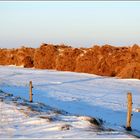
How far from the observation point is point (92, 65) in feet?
252

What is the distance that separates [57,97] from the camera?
123 ft

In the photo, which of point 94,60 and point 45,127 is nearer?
point 45,127

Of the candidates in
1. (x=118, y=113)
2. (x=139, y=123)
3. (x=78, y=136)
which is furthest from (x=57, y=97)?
(x=78, y=136)

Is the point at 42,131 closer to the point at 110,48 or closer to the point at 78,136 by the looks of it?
the point at 78,136

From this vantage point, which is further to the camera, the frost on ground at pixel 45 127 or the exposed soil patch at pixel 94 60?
the exposed soil patch at pixel 94 60

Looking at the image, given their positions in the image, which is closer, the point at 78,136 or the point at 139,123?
the point at 78,136

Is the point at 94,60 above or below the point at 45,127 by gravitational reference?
above

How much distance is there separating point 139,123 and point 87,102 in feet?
28.0

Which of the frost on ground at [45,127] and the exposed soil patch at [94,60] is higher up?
the exposed soil patch at [94,60]

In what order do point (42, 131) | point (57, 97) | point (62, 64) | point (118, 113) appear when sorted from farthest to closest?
point (62, 64), point (57, 97), point (118, 113), point (42, 131)

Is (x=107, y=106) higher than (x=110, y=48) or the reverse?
the reverse

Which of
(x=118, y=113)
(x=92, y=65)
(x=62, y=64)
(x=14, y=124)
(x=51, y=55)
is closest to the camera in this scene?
(x=14, y=124)

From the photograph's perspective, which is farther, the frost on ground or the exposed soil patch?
the exposed soil patch

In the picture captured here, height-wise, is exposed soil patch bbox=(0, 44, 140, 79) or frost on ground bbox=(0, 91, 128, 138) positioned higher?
exposed soil patch bbox=(0, 44, 140, 79)
